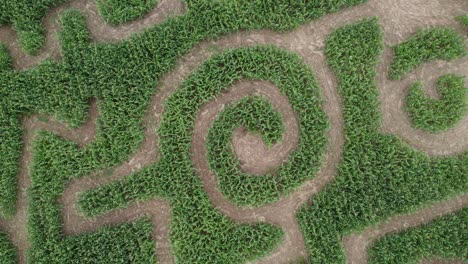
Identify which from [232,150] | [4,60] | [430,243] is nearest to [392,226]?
[430,243]

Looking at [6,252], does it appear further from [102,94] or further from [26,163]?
[102,94]

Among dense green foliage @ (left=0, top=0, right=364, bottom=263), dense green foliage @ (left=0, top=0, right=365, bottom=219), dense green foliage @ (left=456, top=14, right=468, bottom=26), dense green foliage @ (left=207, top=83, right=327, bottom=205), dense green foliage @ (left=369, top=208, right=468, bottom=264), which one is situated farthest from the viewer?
dense green foliage @ (left=0, top=0, right=365, bottom=219)

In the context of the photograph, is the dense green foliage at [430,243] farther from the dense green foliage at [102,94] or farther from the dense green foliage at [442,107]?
the dense green foliage at [102,94]

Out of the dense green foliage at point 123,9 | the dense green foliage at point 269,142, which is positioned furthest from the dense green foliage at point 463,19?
the dense green foliage at point 123,9

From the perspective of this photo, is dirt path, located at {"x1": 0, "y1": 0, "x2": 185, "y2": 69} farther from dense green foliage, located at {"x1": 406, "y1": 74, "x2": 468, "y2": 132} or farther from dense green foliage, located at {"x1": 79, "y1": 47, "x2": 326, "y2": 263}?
dense green foliage, located at {"x1": 406, "y1": 74, "x2": 468, "y2": 132}

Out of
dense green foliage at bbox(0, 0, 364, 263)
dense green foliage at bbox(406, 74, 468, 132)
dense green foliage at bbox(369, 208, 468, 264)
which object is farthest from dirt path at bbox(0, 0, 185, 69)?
dense green foliage at bbox(369, 208, 468, 264)
